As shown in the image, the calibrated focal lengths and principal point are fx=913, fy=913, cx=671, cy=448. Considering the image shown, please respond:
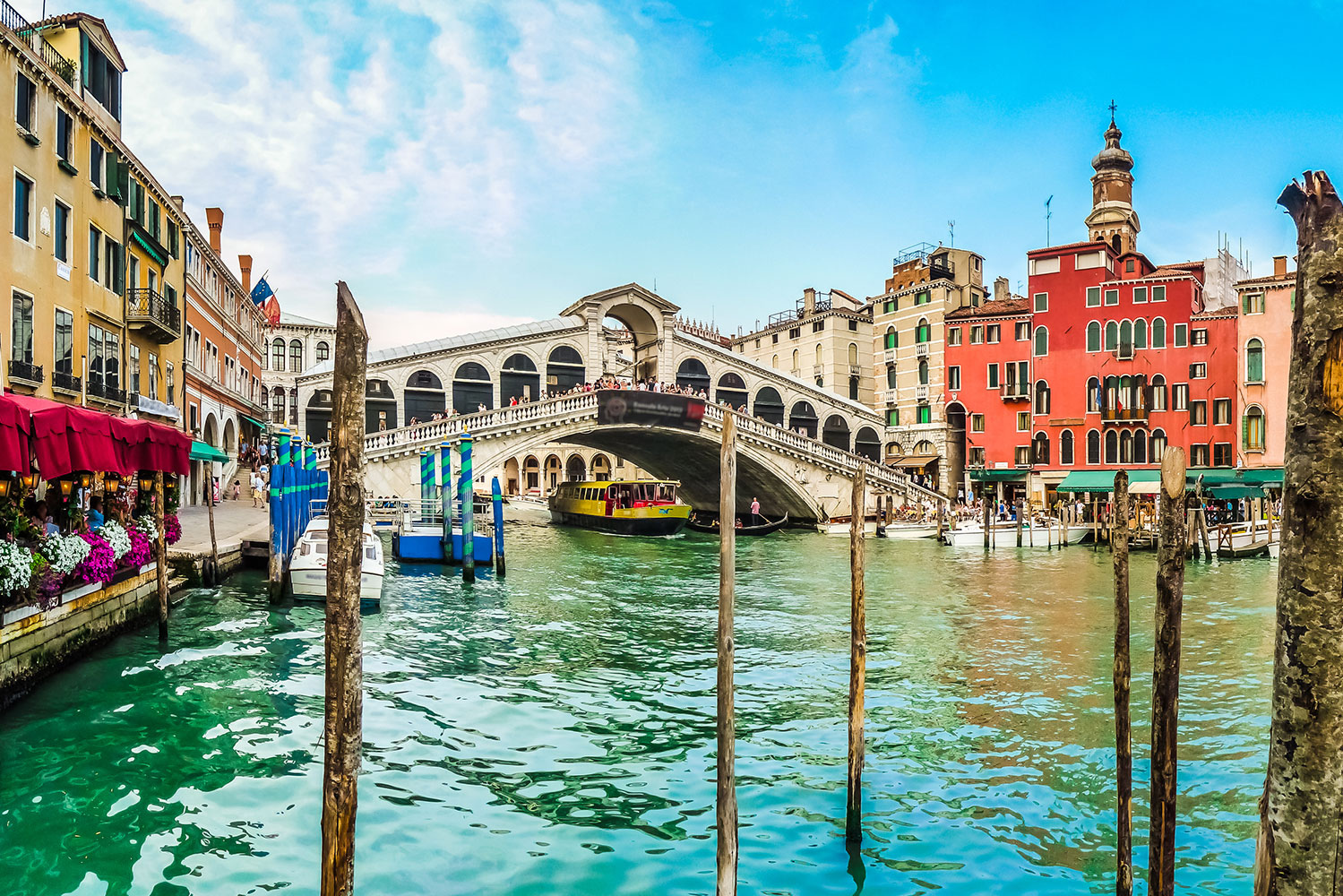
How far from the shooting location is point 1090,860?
192 inches

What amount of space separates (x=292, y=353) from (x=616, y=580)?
3203 cm

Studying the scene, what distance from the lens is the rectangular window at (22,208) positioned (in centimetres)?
1307

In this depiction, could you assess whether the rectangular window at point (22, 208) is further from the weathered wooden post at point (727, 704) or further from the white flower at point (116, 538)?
the weathered wooden post at point (727, 704)

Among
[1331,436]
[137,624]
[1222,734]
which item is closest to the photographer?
[1331,436]

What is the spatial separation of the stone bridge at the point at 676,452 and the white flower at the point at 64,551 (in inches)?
525

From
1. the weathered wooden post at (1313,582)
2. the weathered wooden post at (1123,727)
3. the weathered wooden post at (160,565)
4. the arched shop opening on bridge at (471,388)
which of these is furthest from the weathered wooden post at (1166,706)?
the arched shop opening on bridge at (471,388)

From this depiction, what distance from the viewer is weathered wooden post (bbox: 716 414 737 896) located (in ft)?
12.6

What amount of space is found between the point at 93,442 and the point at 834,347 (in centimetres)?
3330

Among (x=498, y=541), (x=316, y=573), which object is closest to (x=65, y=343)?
(x=316, y=573)

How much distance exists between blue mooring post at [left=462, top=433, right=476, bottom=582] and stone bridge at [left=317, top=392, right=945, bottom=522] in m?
4.65

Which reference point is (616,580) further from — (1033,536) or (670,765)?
(1033,536)

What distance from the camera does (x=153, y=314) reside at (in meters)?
18.6

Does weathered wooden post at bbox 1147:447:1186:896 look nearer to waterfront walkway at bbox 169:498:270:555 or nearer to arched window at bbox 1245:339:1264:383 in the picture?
waterfront walkway at bbox 169:498:270:555

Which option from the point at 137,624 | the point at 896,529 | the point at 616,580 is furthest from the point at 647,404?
the point at 137,624
